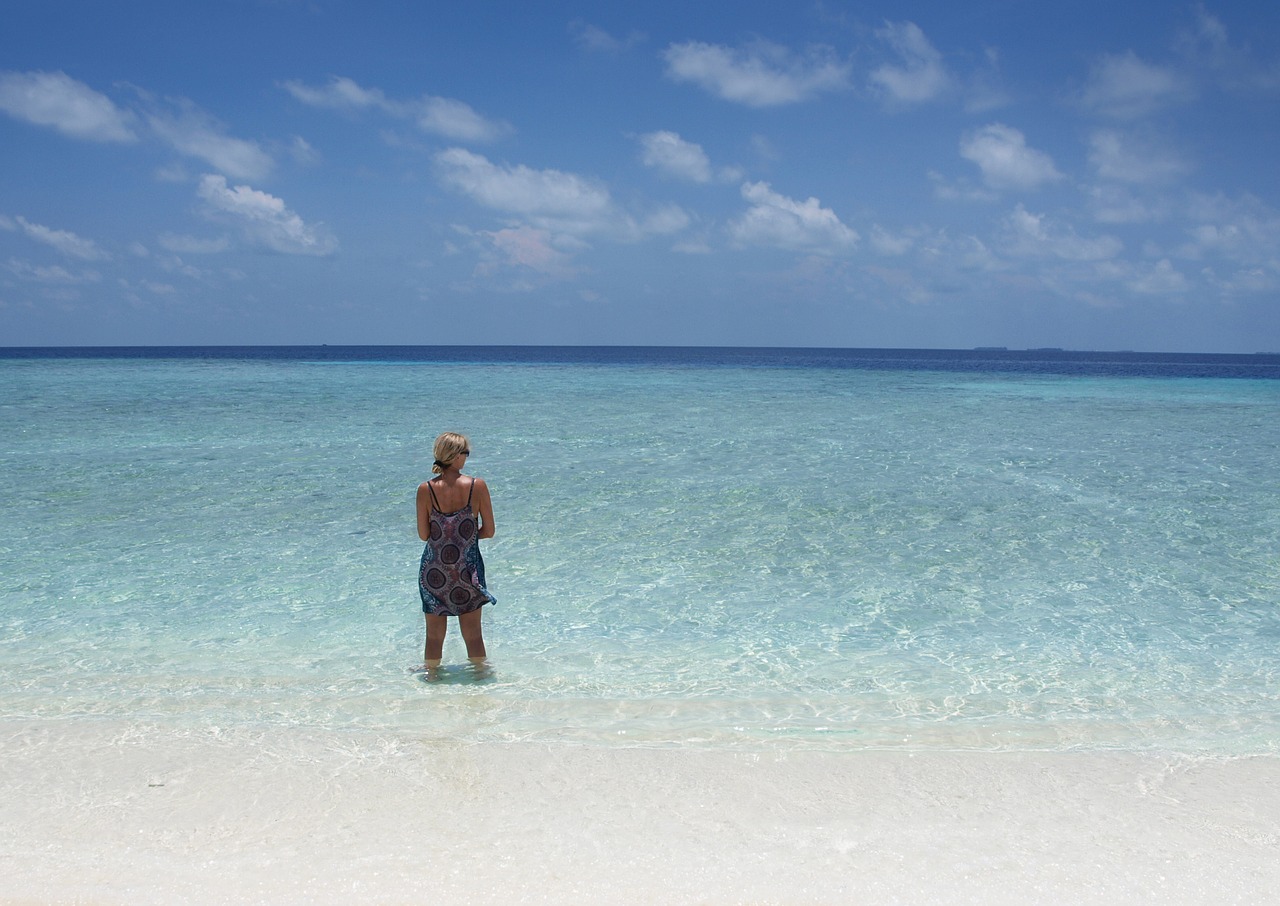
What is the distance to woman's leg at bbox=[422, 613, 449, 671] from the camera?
506 cm

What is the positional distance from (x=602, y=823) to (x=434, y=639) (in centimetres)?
200

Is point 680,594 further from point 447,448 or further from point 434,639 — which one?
point 447,448

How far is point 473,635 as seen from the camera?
5.16m

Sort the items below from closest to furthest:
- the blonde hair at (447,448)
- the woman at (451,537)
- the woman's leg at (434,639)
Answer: the blonde hair at (447,448), the woman at (451,537), the woman's leg at (434,639)

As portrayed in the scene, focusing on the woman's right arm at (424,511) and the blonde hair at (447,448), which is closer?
the blonde hair at (447,448)

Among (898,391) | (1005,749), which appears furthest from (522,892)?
(898,391)

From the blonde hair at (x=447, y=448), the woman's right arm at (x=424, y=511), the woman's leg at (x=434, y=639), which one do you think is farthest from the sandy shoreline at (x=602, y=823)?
the blonde hair at (x=447, y=448)

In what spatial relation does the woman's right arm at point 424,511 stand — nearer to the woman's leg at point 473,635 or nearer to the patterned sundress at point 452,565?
the patterned sundress at point 452,565

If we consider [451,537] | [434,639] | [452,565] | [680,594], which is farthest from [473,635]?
[680,594]

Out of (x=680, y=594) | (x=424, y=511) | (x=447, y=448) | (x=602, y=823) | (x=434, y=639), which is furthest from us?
(x=680, y=594)

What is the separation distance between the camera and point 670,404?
2711 centimetres

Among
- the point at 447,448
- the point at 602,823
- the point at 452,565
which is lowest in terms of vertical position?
the point at 602,823

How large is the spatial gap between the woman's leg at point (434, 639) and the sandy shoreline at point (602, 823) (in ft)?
3.07

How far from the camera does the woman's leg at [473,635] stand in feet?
16.8
